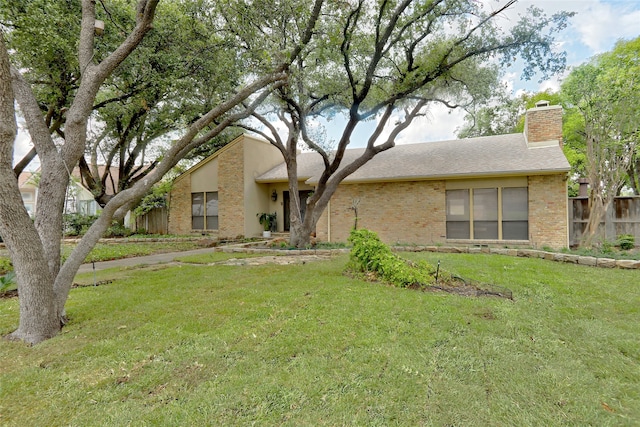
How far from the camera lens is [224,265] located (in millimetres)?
7918

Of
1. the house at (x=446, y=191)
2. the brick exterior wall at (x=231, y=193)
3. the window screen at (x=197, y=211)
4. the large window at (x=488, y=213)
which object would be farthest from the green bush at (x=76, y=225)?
the large window at (x=488, y=213)

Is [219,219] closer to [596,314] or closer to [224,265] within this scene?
[224,265]

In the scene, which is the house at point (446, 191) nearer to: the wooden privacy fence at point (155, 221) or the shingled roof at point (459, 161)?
the shingled roof at point (459, 161)

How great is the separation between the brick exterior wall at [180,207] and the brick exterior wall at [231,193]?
7.18 ft

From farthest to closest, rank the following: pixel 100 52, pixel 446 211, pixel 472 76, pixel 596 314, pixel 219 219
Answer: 1. pixel 219 219
2. pixel 446 211
3. pixel 472 76
4. pixel 100 52
5. pixel 596 314

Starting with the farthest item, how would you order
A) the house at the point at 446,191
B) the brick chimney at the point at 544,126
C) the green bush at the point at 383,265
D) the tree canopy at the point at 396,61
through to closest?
the brick chimney at the point at 544,126
the house at the point at 446,191
the tree canopy at the point at 396,61
the green bush at the point at 383,265

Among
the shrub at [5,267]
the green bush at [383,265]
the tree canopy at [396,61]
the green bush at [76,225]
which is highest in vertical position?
the tree canopy at [396,61]

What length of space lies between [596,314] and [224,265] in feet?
23.3

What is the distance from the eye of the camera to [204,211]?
15703mm

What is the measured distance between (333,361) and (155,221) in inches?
654

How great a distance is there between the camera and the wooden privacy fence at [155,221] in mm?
16578

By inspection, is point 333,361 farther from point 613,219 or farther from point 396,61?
point 613,219

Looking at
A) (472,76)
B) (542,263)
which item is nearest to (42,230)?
(542,263)

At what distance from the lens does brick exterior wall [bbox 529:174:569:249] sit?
9484 millimetres
